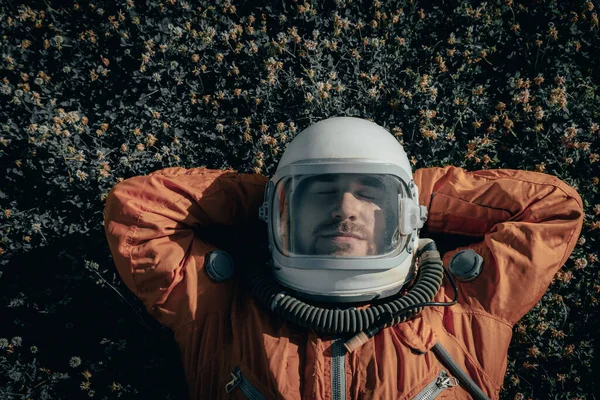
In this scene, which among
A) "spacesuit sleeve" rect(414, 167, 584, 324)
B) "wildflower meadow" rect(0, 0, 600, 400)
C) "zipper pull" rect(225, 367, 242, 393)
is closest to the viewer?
"zipper pull" rect(225, 367, 242, 393)

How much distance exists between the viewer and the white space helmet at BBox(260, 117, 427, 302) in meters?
2.77

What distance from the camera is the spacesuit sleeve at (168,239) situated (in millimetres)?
2889

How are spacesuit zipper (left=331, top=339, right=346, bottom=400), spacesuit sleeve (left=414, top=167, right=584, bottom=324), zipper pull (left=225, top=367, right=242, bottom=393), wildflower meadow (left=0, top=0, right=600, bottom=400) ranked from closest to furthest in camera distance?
spacesuit zipper (left=331, top=339, right=346, bottom=400) < zipper pull (left=225, top=367, right=242, bottom=393) < spacesuit sleeve (left=414, top=167, right=584, bottom=324) < wildflower meadow (left=0, top=0, right=600, bottom=400)

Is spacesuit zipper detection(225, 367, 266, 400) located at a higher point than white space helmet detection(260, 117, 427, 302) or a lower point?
lower

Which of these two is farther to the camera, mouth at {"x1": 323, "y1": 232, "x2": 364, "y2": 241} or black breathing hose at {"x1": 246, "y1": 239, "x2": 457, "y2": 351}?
mouth at {"x1": 323, "y1": 232, "x2": 364, "y2": 241}

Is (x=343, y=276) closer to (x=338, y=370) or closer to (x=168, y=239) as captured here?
(x=338, y=370)

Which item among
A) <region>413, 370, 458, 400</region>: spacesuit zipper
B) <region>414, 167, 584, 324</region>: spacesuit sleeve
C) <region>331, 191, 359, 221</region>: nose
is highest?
<region>331, 191, 359, 221</region>: nose

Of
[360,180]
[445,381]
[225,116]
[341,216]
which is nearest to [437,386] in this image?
[445,381]

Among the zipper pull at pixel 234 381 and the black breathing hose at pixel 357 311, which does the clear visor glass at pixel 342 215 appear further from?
the zipper pull at pixel 234 381

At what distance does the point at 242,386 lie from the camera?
280 centimetres

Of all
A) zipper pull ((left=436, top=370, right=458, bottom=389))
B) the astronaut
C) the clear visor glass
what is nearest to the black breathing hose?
the astronaut

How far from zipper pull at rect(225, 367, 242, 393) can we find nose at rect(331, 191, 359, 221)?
1.12 metres

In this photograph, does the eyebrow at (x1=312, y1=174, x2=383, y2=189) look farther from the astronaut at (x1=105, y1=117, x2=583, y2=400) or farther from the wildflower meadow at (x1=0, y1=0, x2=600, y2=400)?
the wildflower meadow at (x1=0, y1=0, x2=600, y2=400)

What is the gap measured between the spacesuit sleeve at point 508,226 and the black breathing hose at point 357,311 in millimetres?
309
